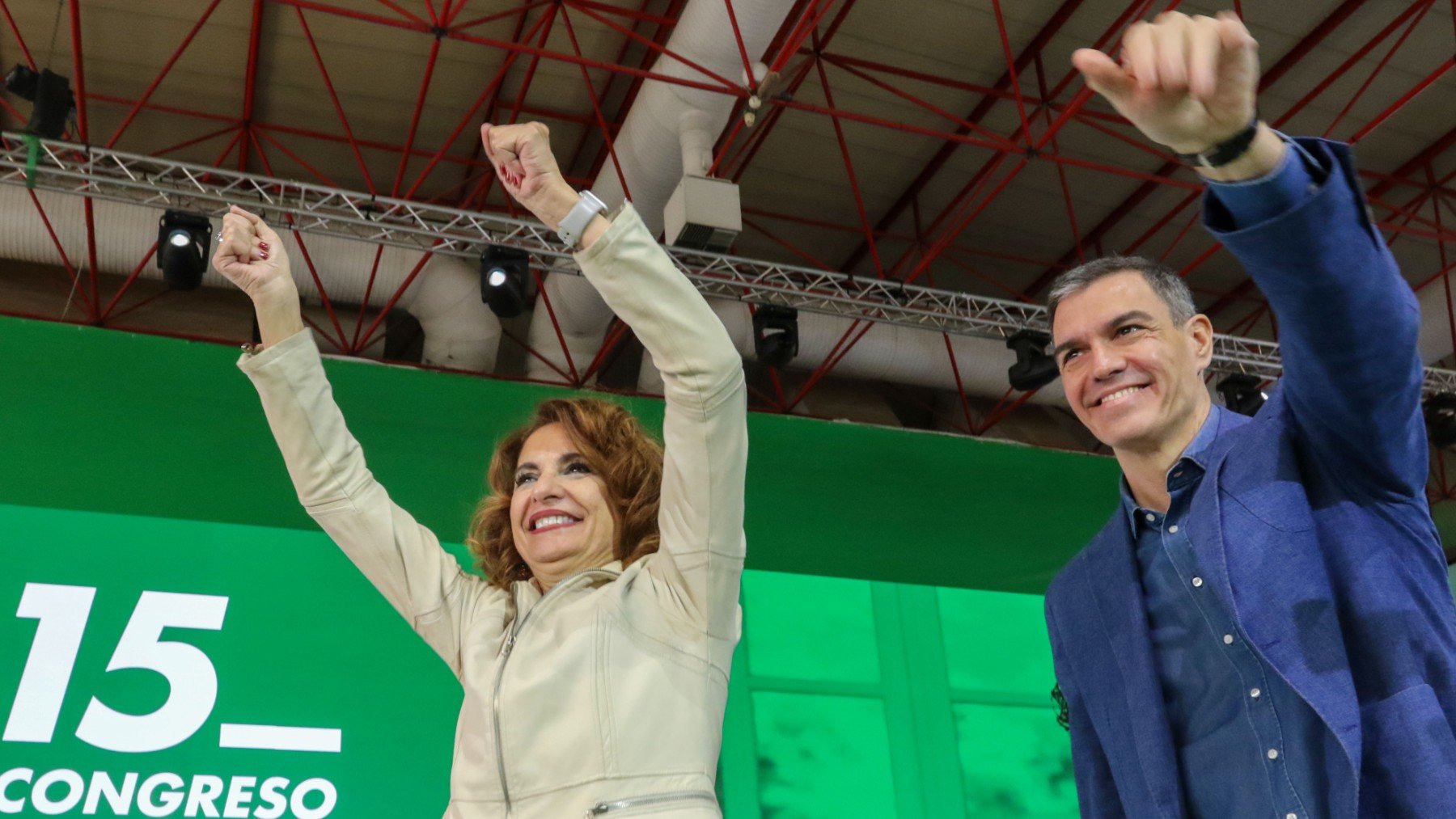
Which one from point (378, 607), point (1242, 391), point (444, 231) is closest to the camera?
point (378, 607)

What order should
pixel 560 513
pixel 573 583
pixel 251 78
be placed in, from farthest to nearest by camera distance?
1. pixel 251 78
2. pixel 560 513
3. pixel 573 583

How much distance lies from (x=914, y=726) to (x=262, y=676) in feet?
8.16

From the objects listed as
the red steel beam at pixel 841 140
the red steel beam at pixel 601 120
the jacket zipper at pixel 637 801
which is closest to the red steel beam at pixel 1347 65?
the red steel beam at pixel 841 140

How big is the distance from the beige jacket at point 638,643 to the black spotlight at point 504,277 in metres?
5.09

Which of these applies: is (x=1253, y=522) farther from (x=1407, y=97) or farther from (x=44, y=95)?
(x=1407, y=97)

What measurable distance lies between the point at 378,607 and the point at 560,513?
3.10 metres

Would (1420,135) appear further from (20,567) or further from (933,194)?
(20,567)

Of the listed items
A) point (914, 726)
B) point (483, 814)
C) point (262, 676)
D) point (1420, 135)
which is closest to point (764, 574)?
point (914, 726)

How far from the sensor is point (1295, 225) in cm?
104

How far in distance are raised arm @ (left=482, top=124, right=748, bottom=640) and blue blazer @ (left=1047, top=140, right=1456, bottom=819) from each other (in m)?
0.53

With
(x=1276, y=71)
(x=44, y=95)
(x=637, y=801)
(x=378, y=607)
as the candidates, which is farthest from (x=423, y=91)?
(x=637, y=801)

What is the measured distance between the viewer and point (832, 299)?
7.08 meters

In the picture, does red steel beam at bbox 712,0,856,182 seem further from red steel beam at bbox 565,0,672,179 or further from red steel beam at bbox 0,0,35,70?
red steel beam at bbox 0,0,35,70

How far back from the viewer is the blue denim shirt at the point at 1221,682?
1.19 metres
